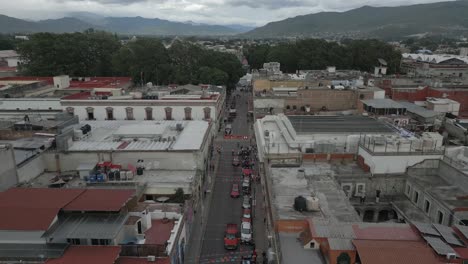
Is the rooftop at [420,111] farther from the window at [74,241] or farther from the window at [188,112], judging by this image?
the window at [74,241]

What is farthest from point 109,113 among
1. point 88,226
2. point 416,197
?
point 416,197

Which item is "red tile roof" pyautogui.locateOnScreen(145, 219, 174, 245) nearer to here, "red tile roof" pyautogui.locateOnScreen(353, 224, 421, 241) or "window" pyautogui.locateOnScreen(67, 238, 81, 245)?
"window" pyautogui.locateOnScreen(67, 238, 81, 245)

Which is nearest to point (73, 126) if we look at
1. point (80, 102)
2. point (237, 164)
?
point (80, 102)

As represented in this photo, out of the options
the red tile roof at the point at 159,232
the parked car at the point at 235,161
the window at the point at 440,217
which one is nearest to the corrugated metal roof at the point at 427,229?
the window at the point at 440,217

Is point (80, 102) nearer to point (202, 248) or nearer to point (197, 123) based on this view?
point (197, 123)

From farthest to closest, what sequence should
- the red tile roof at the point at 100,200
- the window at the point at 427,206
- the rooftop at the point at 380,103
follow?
the rooftop at the point at 380,103 < the window at the point at 427,206 < the red tile roof at the point at 100,200
